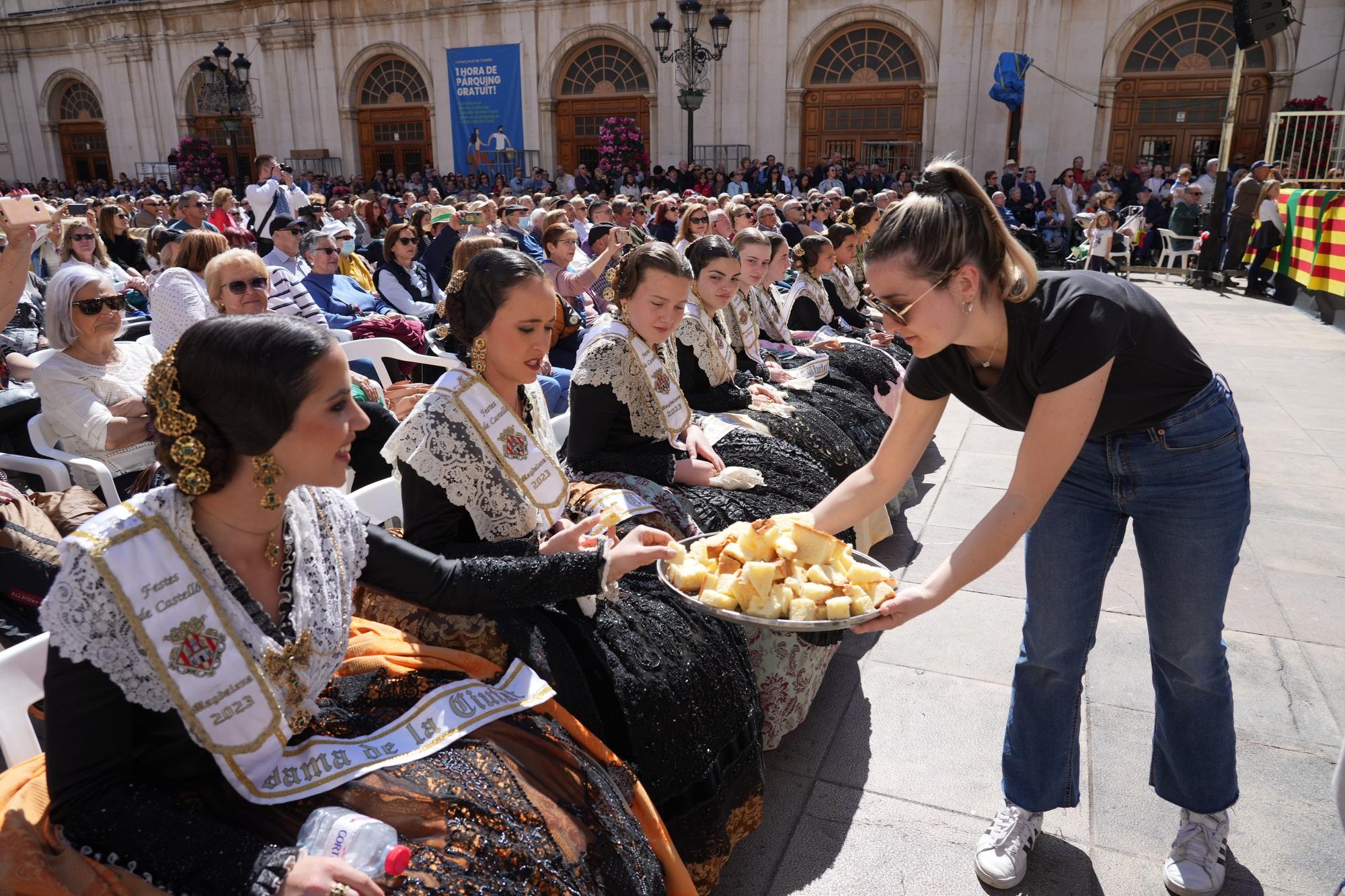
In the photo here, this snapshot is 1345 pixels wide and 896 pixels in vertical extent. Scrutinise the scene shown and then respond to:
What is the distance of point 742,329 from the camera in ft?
17.1

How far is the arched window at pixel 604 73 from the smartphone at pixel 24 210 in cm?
2032

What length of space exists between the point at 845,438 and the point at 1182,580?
8.17 ft

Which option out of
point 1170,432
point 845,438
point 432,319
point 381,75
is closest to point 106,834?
point 1170,432

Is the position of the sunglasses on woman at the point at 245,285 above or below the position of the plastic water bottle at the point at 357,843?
above

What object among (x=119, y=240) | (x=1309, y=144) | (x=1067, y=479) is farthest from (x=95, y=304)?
(x=1309, y=144)

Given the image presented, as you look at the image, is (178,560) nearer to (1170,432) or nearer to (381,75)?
(1170,432)

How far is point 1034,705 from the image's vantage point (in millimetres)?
2279

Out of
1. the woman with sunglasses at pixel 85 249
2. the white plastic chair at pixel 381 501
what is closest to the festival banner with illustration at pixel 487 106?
the woman with sunglasses at pixel 85 249

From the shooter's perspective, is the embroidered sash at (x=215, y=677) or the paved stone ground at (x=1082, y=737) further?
the paved stone ground at (x=1082, y=737)

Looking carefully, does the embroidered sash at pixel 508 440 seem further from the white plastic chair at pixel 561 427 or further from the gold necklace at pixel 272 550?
the white plastic chair at pixel 561 427

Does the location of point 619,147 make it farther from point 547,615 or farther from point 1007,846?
point 1007,846

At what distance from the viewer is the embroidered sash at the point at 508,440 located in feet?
7.84

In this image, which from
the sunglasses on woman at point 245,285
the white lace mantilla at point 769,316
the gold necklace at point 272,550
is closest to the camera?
the gold necklace at point 272,550

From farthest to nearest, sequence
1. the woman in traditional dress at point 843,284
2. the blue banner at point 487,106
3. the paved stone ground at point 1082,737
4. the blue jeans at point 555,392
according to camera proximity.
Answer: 1. the blue banner at point 487,106
2. the woman in traditional dress at point 843,284
3. the blue jeans at point 555,392
4. the paved stone ground at point 1082,737
